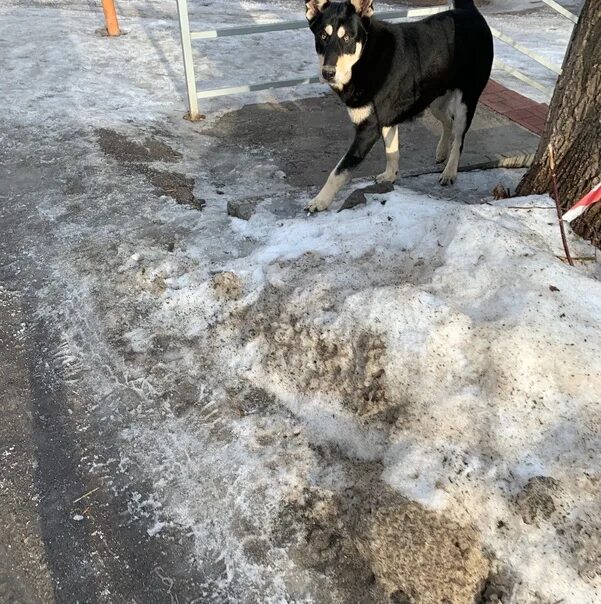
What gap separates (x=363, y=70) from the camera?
3764mm

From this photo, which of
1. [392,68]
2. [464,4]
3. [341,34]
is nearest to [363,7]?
[341,34]

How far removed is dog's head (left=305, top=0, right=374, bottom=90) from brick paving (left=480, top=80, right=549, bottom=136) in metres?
2.68

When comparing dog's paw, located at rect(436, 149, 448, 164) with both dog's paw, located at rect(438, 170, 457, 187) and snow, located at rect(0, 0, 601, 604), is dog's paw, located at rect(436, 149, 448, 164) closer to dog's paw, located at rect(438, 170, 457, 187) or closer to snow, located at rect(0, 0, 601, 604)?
Result: dog's paw, located at rect(438, 170, 457, 187)

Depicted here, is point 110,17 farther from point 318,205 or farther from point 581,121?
→ point 581,121

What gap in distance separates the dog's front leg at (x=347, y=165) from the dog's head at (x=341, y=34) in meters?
0.39

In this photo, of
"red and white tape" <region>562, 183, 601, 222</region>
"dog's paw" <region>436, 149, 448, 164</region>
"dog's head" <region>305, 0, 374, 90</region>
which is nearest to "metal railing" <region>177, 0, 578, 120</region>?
"dog's paw" <region>436, 149, 448, 164</region>

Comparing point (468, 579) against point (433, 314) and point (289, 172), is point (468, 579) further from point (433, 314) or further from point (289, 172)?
point (289, 172)

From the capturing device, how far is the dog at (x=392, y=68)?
3609 millimetres

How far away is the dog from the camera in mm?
3609

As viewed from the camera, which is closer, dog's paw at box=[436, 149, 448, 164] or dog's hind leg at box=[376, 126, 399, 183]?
dog's hind leg at box=[376, 126, 399, 183]

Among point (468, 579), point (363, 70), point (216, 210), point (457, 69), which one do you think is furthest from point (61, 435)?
point (457, 69)

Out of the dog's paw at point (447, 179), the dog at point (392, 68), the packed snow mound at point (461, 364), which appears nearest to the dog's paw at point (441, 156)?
the dog at point (392, 68)

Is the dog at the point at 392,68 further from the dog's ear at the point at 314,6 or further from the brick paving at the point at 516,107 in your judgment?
the brick paving at the point at 516,107

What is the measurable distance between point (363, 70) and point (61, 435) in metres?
3.03
